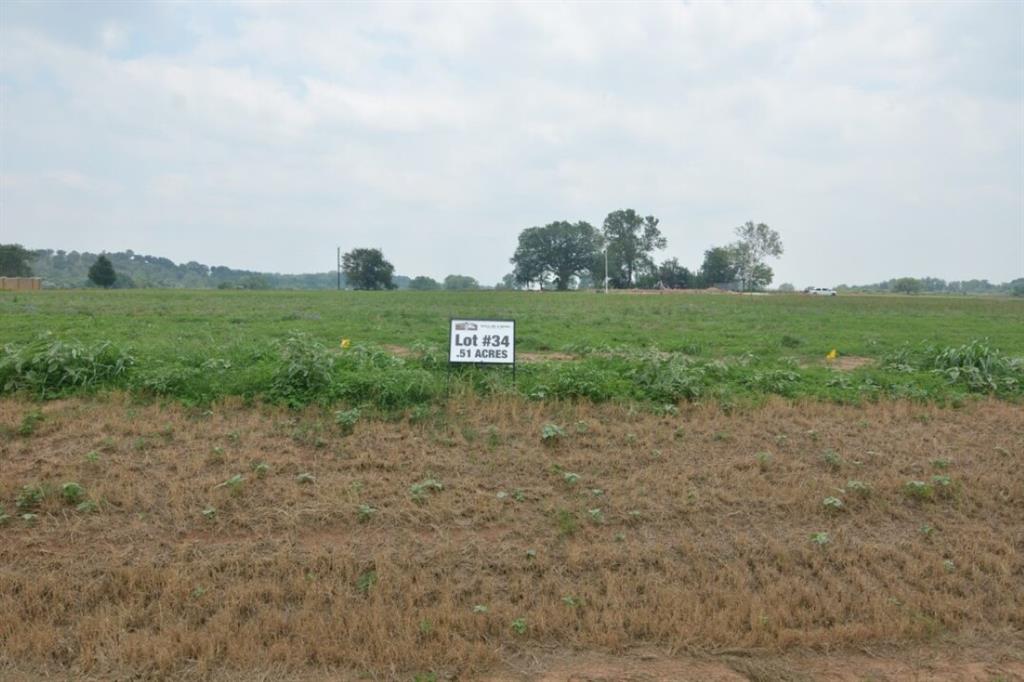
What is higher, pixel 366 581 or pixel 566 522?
pixel 566 522

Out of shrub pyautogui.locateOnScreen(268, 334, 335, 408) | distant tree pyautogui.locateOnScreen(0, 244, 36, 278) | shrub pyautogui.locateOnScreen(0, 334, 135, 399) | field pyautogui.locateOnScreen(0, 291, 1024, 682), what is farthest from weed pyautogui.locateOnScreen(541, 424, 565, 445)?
distant tree pyautogui.locateOnScreen(0, 244, 36, 278)

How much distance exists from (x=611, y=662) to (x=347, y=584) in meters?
1.72

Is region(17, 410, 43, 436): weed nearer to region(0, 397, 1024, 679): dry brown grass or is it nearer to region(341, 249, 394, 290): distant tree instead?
region(0, 397, 1024, 679): dry brown grass

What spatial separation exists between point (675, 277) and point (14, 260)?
93133 mm

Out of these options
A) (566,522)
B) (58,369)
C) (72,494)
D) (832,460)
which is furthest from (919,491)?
(58,369)

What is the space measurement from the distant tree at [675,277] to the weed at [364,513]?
92.6m

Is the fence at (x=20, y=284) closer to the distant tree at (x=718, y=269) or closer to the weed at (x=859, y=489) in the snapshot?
the weed at (x=859, y=489)

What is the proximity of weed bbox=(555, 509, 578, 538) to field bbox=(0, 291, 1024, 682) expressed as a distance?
41 mm

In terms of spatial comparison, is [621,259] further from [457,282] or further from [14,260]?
[14,260]

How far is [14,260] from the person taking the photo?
86.5 m

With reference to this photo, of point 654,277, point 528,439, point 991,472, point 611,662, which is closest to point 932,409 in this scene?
point 991,472

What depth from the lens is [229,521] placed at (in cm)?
477

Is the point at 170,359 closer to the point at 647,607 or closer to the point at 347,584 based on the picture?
the point at 347,584

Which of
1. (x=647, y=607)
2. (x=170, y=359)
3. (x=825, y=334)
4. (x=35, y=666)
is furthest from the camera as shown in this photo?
(x=825, y=334)
